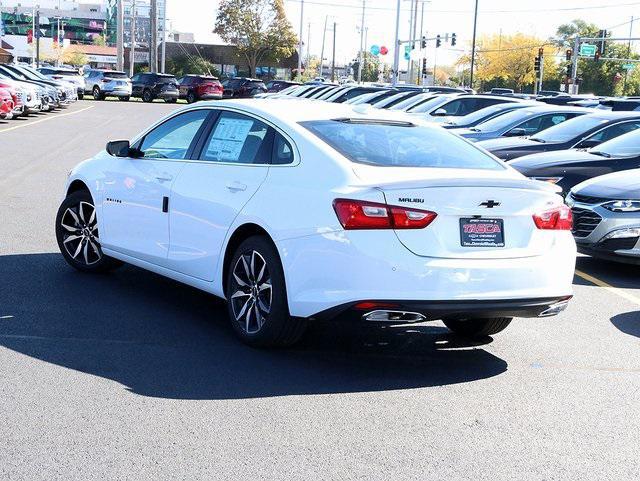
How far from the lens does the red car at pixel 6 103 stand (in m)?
31.2

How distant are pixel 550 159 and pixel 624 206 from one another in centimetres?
276

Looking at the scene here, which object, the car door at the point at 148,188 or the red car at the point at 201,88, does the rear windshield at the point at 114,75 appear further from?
the car door at the point at 148,188

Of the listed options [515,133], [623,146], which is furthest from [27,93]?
[623,146]

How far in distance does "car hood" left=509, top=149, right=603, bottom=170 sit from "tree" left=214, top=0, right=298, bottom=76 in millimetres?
87851

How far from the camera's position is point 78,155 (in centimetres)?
2138

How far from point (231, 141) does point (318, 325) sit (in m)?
1.44

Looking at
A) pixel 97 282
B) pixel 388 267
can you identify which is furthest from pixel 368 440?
pixel 97 282

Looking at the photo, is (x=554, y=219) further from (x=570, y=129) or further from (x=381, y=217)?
(x=570, y=129)

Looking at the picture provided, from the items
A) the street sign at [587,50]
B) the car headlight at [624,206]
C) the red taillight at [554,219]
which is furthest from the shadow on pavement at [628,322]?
the street sign at [587,50]

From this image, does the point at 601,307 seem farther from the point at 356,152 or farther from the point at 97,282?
the point at 97,282

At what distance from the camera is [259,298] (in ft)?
21.7

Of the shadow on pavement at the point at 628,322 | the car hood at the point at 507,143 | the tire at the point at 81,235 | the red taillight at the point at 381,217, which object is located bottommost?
the shadow on pavement at the point at 628,322

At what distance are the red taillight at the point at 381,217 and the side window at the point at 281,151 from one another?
33.9 inches

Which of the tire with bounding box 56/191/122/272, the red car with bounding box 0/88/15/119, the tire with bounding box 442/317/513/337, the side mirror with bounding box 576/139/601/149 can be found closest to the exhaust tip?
the tire with bounding box 442/317/513/337
